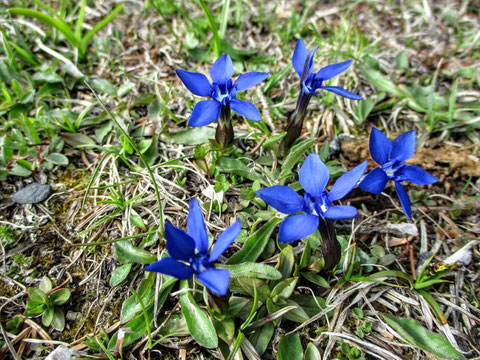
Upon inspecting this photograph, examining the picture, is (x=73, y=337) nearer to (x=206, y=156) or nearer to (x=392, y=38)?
(x=206, y=156)

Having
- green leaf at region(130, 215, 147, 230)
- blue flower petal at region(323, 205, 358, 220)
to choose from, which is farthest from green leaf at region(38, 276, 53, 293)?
blue flower petal at region(323, 205, 358, 220)

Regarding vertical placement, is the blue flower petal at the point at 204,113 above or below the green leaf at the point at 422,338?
above

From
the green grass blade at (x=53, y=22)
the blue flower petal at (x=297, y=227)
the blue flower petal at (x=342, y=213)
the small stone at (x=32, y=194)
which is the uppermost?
the green grass blade at (x=53, y=22)

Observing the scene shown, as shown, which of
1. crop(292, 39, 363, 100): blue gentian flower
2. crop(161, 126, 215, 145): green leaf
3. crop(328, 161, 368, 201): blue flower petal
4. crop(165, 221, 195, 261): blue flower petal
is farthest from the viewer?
crop(161, 126, 215, 145): green leaf

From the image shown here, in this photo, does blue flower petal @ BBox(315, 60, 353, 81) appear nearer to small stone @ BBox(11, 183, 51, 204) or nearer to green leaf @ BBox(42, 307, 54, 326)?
small stone @ BBox(11, 183, 51, 204)

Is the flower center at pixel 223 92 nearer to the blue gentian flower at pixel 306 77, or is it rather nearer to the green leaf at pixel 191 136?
the blue gentian flower at pixel 306 77

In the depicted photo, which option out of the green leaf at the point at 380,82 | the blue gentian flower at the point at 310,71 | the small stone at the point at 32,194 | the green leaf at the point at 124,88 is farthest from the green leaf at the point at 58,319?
the green leaf at the point at 380,82

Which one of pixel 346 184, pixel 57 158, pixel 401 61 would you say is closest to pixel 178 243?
pixel 346 184
